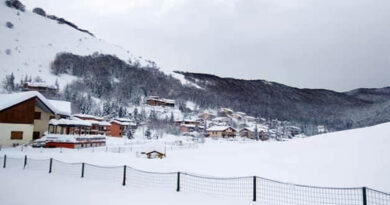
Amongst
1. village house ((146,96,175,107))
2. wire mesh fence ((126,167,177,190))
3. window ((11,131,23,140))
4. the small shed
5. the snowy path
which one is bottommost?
the small shed

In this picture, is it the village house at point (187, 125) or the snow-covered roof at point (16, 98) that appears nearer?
the snow-covered roof at point (16, 98)

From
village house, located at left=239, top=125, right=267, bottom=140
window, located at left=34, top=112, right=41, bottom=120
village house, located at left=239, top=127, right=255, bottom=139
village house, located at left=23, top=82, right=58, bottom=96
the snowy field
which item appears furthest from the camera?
village house, located at left=239, top=125, right=267, bottom=140

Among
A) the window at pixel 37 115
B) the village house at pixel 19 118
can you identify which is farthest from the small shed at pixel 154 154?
the window at pixel 37 115

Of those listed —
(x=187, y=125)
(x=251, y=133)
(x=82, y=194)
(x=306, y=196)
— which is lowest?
(x=306, y=196)

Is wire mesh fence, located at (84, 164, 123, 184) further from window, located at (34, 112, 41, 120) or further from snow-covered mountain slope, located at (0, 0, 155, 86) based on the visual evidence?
snow-covered mountain slope, located at (0, 0, 155, 86)

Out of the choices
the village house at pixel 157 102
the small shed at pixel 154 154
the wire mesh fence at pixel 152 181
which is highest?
the village house at pixel 157 102

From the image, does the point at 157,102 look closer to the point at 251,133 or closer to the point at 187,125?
the point at 187,125

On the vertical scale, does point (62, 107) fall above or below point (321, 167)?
above

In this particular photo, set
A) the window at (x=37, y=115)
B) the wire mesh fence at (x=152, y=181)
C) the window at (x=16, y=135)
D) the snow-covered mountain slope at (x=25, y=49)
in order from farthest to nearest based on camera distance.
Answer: the snow-covered mountain slope at (x=25, y=49) → the window at (x=37, y=115) → the window at (x=16, y=135) → the wire mesh fence at (x=152, y=181)

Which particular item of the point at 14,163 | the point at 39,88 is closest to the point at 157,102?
the point at 39,88

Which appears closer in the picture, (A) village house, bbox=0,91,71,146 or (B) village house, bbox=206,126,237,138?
(A) village house, bbox=0,91,71,146

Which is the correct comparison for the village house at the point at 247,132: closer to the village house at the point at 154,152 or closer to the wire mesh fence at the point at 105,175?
the village house at the point at 154,152

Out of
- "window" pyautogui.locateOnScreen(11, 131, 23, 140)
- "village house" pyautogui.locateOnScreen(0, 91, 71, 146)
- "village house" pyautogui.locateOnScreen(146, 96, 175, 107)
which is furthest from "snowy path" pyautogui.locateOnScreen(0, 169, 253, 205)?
"village house" pyautogui.locateOnScreen(146, 96, 175, 107)

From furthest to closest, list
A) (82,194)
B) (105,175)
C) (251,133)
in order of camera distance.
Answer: (251,133) < (105,175) < (82,194)
